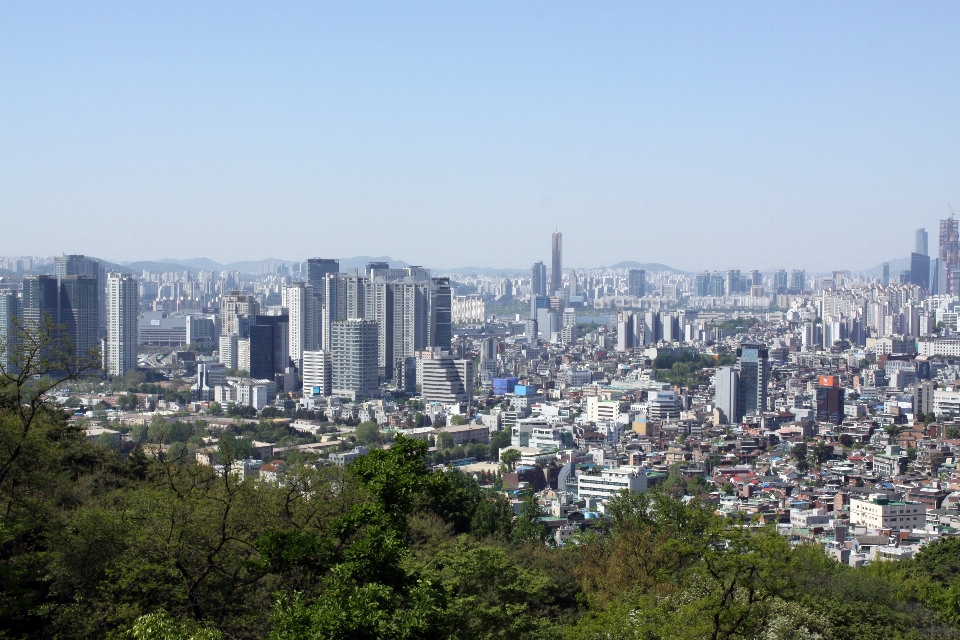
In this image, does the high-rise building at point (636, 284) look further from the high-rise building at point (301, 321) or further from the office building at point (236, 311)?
the high-rise building at point (301, 321)

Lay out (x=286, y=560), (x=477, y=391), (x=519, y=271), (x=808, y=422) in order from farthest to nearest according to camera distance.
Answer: (x=519, y=271) → (x=477, y=391) → (x=808, y=422) → (x=286, y=560)

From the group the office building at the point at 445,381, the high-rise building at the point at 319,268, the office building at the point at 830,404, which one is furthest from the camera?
the high-rise building at the point at 319,268

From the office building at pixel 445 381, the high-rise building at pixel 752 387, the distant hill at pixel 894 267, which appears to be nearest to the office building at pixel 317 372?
the office building at pixel 445 381

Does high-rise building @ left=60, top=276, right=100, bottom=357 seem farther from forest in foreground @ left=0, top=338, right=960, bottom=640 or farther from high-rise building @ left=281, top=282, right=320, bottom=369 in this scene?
forest in foreground @ left=0, top=338, right=960, bottom=640

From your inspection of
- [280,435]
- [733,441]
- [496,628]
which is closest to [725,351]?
[733,441]

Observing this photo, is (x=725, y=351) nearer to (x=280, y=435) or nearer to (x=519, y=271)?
(x=280, y=435)

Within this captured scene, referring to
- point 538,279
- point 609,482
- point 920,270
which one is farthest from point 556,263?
point 609,482
